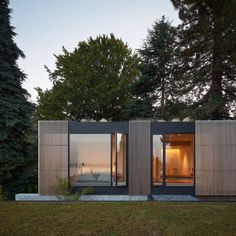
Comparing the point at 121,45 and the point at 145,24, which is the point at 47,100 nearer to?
the point at 121,45

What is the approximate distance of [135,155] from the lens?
40.9 ft

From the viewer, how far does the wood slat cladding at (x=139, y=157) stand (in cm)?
1242

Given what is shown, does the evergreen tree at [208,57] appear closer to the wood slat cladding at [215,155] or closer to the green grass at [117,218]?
the wood slat cladding at [215,155]

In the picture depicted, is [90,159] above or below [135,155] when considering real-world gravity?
below

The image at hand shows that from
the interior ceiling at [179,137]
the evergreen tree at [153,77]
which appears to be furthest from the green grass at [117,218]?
the evergreen tree at [153,77]

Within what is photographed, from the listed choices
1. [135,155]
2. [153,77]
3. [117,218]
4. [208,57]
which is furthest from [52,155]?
[153,77]

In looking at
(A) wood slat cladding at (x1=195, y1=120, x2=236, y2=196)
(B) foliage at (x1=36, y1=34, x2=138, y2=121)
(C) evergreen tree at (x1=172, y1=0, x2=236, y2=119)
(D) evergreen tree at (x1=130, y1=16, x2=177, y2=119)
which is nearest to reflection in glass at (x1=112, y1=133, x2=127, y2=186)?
(A) wood slat cladding at (x1=195, y1=120, x2=236, y2=196)

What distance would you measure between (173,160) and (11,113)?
799cm

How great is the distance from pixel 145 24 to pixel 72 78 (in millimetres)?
7297

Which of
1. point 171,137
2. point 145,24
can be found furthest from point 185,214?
point 145,24

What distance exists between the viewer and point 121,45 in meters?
27.6

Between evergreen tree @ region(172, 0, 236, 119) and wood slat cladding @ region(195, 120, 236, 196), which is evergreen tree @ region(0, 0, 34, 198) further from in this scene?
evergreen tree @ region(172, 0, 236, 119)

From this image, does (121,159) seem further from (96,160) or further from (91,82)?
(91,82)

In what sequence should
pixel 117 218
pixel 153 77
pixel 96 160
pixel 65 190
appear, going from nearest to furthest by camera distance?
pixel 117 218
pixel 65 190
pixel 96 160
pixel 153 77
